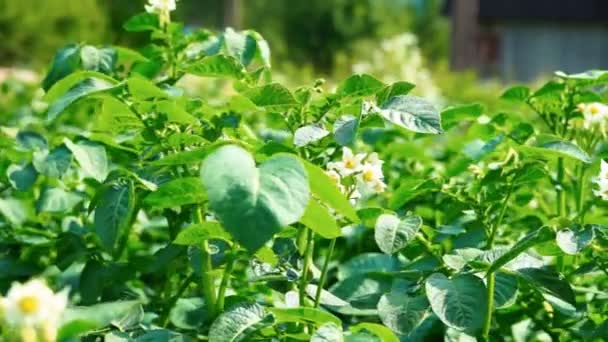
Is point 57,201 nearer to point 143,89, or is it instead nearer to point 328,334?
point 143,89

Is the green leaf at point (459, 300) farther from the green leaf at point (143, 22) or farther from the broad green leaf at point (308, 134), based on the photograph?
the green leaf at point (143, 22)

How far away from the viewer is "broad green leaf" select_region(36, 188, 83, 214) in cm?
175

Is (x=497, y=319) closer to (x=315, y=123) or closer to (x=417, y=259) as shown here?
(x=417, y=259)

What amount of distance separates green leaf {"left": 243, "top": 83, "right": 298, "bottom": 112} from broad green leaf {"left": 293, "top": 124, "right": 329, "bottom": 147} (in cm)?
5

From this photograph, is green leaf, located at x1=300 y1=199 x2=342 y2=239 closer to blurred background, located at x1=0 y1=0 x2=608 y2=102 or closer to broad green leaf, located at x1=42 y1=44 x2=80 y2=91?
broad green leaf, located at x1=42 y1=44 x2=80 y2=91

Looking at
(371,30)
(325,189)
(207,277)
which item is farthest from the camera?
(371,30)

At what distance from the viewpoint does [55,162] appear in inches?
63.7

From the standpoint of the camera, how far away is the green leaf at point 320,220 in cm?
115

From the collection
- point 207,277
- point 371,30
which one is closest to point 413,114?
point 207,277

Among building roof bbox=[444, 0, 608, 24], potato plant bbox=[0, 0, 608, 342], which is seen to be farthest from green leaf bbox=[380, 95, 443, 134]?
building roof bbox=[444, 0, 608, 24]

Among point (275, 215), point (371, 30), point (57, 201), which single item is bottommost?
point (371, 30)

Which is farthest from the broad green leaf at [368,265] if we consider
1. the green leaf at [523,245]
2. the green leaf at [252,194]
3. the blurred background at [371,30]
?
the blurred background at [371,30]

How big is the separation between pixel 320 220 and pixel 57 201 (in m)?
0.73

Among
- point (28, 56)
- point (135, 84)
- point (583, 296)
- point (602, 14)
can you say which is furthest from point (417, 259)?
point (602, 14)
